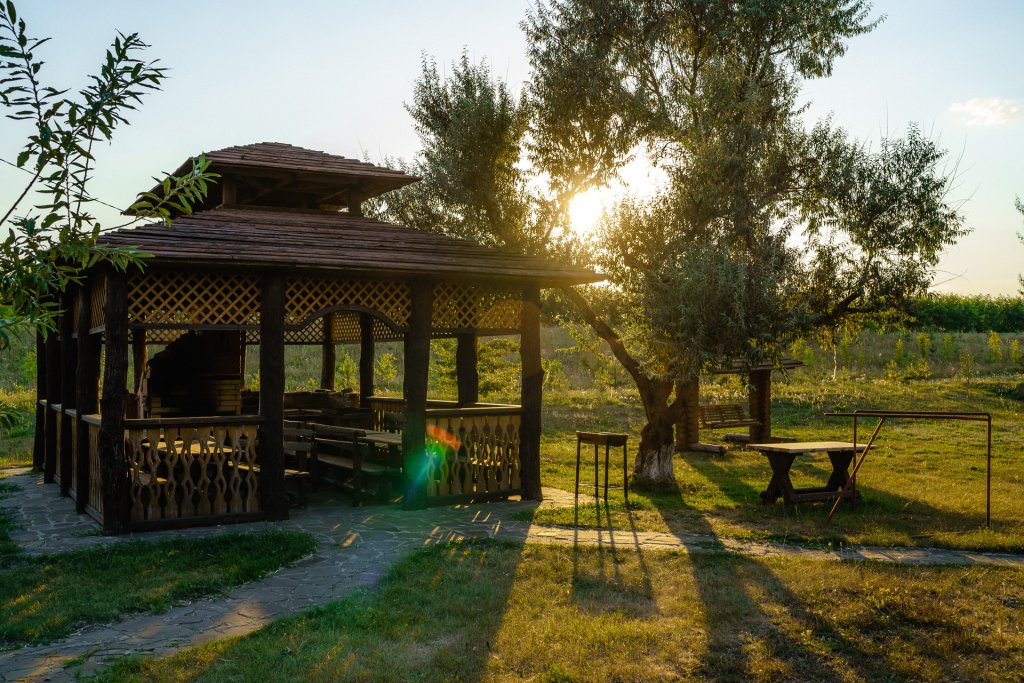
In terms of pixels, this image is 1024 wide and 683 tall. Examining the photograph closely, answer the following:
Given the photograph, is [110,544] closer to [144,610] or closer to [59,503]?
[144,610]

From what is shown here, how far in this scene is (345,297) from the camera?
35.2ft

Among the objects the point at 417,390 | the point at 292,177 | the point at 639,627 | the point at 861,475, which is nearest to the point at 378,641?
the point at 639,627

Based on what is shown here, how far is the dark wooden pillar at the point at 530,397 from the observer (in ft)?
38.5

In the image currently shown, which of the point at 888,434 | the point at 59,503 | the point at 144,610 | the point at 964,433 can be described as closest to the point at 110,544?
the point at 144,610

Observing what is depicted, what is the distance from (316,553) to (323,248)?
3.70m

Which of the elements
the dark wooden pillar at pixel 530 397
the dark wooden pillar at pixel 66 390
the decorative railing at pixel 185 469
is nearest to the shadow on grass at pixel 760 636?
the dark wooden pillar at pixel 530 397

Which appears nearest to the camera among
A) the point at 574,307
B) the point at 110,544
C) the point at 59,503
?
the point at 110,544

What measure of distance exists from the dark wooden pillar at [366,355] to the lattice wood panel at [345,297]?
468 cm

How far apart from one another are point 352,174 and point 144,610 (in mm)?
7310

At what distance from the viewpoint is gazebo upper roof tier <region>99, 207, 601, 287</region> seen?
9.43 metres

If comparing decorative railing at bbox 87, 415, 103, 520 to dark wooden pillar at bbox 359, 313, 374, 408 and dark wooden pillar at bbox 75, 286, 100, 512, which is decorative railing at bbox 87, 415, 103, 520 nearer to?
dark wooden pillar at bbox 75, 286, 100, 512

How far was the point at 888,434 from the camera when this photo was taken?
2031 centimetres

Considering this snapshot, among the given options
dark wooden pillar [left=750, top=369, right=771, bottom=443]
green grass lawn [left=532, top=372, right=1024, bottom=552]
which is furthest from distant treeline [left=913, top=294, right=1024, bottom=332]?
dark wooden pillar [left=750, top=369, right=771, bottom=443]

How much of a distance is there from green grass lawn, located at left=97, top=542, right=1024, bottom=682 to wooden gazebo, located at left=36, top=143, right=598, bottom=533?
3160 millimetres
